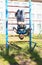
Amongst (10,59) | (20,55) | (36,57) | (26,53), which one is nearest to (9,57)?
(10,59)

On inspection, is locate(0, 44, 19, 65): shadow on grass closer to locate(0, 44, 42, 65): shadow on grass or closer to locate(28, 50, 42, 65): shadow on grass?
locate(0, 44, 42, 65): shadow on grass

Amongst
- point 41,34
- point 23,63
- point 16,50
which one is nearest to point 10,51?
point 16,50

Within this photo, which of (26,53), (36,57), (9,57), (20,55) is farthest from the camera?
(26,53)

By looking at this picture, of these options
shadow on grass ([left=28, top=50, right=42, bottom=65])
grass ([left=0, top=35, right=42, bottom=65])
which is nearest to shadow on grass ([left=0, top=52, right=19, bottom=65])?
grass ([left=0, top=35, right=42, bottom=65])

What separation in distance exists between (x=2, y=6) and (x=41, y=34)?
90.6 inches

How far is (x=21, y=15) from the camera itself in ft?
28.6

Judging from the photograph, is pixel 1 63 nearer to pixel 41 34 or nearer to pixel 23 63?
pixel 23 63

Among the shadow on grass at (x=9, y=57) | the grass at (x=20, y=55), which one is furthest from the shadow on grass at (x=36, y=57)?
the shadow on grass at (x=9, y=57)

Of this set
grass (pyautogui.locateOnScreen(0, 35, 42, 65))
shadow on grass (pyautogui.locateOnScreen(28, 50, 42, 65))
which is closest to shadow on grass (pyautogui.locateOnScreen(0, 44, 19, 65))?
grass (pyautogui.locateOnScreen(0, 35, 42, 65))

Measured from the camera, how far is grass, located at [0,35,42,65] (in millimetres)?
7949

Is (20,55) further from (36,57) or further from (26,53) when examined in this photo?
(36,57)

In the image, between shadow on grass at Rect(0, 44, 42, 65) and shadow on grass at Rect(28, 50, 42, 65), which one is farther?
shadow on grass at Rect(28, 50, 42, 65)

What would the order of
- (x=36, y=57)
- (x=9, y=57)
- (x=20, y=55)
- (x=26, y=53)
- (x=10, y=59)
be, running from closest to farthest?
(x=10, y=59) → (x=9, y=57) → (x=36, y=57) → (x=20, y=55) → (x=26, y=53)

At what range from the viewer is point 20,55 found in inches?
339
